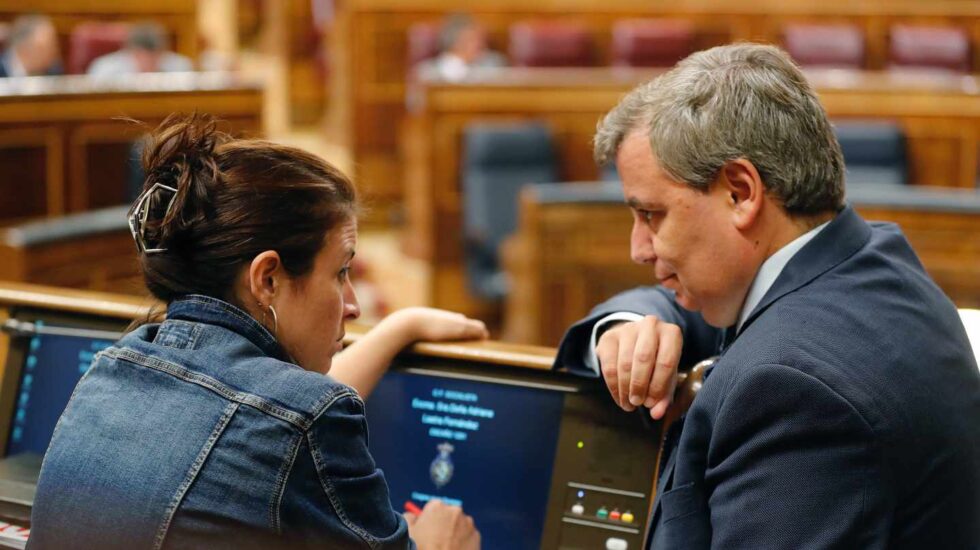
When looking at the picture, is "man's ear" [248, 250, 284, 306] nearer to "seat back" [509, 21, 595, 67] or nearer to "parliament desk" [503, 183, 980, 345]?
"parliament desk" [503, 183, 980, 345]

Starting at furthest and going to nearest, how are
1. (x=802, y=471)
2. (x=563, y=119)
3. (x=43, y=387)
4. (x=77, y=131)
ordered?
(x=563, y=119)
(x=77, y=131)
(x=43, y=387)
(x=802, y=471)

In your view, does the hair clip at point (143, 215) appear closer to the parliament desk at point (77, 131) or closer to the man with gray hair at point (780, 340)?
the man with gray hair at point (780, 340)

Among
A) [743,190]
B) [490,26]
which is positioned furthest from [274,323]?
[490,26]

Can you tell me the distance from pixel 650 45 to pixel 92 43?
9.77 ft

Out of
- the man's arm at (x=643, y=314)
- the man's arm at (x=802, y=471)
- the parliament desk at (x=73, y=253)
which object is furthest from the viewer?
the parliament desk at (x=73, y=253)

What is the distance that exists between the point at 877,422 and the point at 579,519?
1.63 ft

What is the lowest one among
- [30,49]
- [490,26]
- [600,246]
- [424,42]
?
[600,246]

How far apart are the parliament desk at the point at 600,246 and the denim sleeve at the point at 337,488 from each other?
2.76m

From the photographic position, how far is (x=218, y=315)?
1259 mm

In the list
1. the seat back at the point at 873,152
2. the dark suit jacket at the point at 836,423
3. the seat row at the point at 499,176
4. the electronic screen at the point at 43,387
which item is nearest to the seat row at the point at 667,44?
the seat row at the point at 499,176

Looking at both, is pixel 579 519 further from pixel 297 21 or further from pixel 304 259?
pixel 297 21

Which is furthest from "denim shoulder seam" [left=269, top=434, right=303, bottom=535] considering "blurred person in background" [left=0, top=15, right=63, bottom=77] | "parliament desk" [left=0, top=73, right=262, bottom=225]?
"blurred person in background" [left=0, top=15, right=63, bottom=77]

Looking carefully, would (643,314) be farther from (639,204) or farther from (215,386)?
(215,386)

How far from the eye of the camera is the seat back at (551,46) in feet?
20.5
